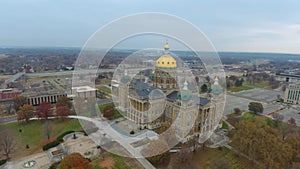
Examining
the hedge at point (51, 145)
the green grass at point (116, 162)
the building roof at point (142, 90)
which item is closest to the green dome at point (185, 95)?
the building roof at point (142, 90)

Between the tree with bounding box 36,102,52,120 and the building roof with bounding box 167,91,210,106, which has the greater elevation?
the building roof with bounding box 167,91,210,106

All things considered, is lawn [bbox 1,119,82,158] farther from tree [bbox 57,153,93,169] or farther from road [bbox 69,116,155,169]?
tree [bbox 57,153,93,169]

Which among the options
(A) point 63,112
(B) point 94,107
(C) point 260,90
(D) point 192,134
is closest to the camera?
(D) point 192,134

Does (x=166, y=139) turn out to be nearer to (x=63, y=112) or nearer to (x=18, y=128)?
Answer: (x=63, y=112)

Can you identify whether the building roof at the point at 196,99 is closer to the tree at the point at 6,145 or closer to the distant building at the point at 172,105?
the distant building at the point at 172,105

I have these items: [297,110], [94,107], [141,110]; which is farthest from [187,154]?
[297,110]

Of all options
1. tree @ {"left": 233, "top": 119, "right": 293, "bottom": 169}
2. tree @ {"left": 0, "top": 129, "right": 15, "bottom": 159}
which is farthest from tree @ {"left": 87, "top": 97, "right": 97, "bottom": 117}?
tree @ {"left": 233, "top": 119, "right": 293, "bottom": 169}
